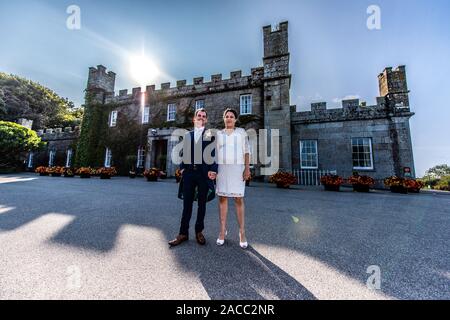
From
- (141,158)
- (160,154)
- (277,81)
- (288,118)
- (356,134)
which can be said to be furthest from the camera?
(141,158)

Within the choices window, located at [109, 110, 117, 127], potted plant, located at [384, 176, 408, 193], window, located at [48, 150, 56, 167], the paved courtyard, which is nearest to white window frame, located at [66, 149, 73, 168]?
window, located at [48, 150, 56, 167]

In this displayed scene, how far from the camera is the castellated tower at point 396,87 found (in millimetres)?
10977

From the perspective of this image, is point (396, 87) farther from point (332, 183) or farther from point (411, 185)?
point (332, 183)

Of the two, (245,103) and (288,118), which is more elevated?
(245,103)

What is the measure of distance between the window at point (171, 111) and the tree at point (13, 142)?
46.4 ft

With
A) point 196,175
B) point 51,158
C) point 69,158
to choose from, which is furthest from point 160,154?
point 51,158

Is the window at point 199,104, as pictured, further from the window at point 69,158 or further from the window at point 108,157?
the window at point 69,158

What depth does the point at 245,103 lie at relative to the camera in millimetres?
13898

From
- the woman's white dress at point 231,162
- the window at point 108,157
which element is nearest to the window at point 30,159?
the window at point 108,157

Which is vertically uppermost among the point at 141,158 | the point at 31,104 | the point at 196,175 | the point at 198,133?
the point at 31,104

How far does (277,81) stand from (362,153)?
6.88m

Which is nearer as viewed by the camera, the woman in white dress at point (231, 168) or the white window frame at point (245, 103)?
the woman in white dress at point (231, 168)

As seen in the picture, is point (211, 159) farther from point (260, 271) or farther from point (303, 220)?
point (303, 220)
